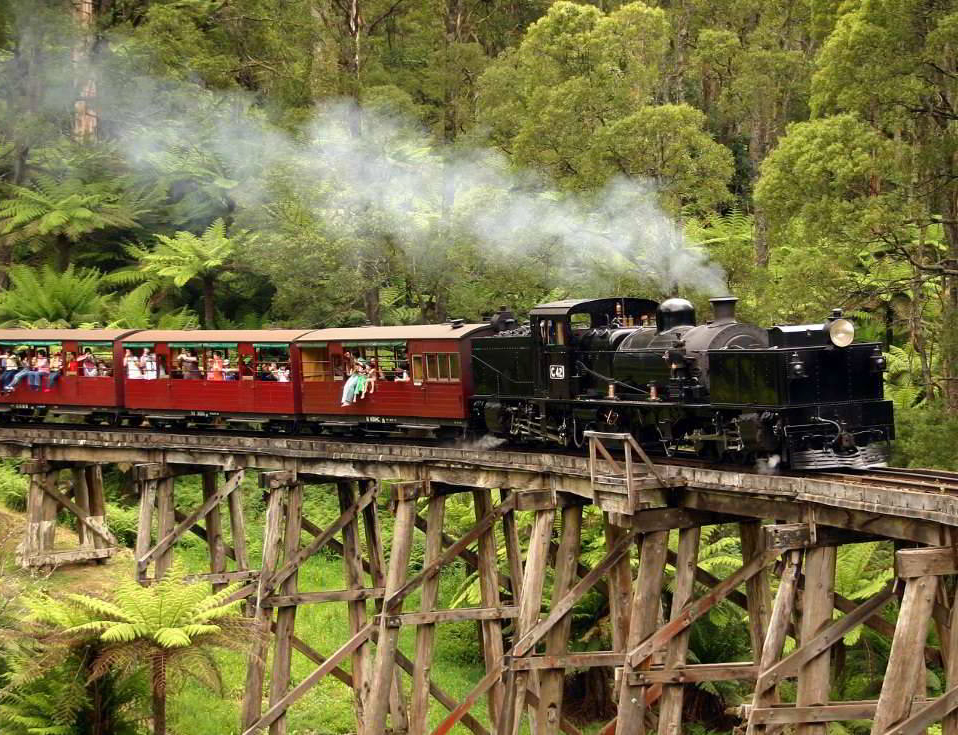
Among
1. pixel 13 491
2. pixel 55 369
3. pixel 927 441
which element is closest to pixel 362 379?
pixel 55 369

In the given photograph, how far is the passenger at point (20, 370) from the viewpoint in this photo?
25.3 m

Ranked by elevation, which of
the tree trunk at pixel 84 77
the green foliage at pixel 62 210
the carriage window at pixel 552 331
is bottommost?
the carriage window at pixel 552 331

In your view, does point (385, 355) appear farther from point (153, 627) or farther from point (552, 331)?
point (153, 627)

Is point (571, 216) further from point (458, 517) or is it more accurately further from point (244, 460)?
point (244, 460)

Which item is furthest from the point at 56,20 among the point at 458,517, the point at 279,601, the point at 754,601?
the point at 754,601

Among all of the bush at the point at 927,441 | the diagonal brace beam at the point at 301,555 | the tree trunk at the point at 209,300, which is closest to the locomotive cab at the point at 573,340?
the diagonal brace beam at the point at 301,555

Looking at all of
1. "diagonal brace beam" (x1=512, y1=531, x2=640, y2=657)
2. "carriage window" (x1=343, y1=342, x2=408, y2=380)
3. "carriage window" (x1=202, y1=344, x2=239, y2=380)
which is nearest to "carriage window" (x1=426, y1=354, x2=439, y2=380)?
"carriage window" (x1=343, y1=342, x2=408, y2=380)

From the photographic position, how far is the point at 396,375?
19.7m

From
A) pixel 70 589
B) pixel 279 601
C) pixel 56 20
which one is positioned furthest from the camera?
pixel 56 20

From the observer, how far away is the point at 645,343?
55.0ft

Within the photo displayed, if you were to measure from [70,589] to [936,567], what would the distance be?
14423 mm

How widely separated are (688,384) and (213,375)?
9.92 metres

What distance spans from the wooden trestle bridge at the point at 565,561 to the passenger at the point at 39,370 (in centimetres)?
220

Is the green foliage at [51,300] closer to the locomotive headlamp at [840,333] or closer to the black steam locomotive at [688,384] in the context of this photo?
the black steam locomotive at [688,384]
